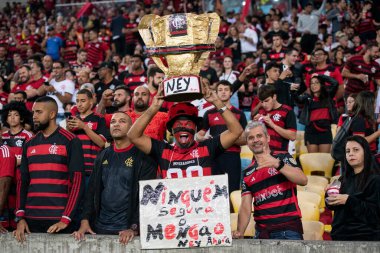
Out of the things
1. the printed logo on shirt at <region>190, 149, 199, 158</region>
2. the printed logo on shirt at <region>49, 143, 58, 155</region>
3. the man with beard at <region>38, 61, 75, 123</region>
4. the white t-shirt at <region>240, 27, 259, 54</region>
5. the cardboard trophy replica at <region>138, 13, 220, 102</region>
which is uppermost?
the white t-shirt at <region>240, 27, 259, 54</region>

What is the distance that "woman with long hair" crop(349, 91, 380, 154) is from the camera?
8.44 meters

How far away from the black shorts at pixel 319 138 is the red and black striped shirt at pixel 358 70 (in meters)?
2.02

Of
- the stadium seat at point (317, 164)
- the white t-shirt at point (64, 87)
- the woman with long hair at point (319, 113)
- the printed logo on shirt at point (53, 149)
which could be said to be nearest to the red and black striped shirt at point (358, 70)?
the woman with long hair at point (319, 113)

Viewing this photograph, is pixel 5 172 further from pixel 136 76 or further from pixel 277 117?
pixel 136 76

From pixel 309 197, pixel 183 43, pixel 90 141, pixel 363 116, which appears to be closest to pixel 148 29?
pixel 183 43

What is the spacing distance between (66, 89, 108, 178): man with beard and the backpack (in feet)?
8.51

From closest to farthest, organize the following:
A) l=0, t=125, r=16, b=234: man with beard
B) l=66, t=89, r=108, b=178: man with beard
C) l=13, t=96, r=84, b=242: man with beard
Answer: l=13, t=96, r=84, b=242: man with beard, l=0, t=125, r=16, b=234: man with beard, l=66, t=89, r=108, b=178: man with beard

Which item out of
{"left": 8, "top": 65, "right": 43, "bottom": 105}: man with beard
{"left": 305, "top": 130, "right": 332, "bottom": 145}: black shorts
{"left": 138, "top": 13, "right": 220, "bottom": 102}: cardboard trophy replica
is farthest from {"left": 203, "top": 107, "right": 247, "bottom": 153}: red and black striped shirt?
{"left": 8, "top": 65, "right": 43, "bottom": 105}: man with beard

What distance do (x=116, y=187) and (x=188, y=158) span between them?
2.37 feet

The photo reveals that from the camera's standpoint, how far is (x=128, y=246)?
230 inches

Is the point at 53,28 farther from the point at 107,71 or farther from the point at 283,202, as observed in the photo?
the point at 283,202

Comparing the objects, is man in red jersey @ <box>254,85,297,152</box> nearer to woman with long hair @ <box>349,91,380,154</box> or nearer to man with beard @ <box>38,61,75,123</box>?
woman with long hair @ <box>349,91,380,154</box>

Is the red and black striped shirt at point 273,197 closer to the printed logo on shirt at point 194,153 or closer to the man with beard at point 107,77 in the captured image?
the printed logo on shirt at point 194,153

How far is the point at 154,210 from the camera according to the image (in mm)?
5738
